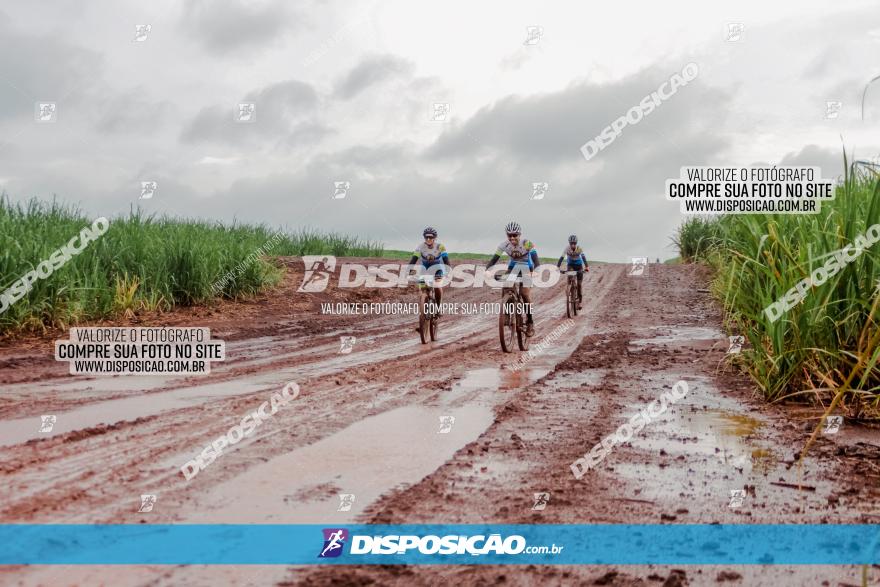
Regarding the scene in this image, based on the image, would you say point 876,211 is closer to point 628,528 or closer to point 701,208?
point 628,528

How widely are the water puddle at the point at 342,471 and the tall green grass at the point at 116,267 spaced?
29.3ft

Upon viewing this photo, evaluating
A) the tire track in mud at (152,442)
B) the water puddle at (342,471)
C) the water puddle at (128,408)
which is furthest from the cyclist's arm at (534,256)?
the water puddle at (342,471)

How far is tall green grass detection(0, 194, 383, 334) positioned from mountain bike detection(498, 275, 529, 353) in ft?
26.2

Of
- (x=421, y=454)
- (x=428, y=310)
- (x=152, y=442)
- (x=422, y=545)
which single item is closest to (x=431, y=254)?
(x=428, y=310)

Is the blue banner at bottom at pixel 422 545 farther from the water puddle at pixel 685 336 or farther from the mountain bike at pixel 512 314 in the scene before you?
the water puddle at pixel 685 336

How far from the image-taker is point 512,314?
1416cm

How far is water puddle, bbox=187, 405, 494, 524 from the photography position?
468cm

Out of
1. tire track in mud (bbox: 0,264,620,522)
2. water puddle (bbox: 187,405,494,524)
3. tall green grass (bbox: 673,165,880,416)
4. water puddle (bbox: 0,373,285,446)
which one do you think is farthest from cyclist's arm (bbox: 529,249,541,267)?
water puddle (bbox: 187,405,494,524)

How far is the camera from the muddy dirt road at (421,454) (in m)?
4.49

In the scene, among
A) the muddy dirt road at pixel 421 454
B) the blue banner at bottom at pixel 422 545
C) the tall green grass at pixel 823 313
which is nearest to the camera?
the blue banner at bottom at pixel 422 545

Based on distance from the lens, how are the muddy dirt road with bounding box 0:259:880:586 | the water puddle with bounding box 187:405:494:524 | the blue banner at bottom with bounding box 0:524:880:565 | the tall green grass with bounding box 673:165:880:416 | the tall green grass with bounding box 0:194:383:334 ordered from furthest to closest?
the tall green grass with bounding box 0:194:383:334, the tall green grass with bounding box 673:165:880:416, the water puddle with bounding box 187:405:494:524, the muddy dirt road with bounding box 0:259:880:586, the blue banner at bottom with bounding box 0:524:880:565

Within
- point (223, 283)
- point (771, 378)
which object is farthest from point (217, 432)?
point (223, 283)

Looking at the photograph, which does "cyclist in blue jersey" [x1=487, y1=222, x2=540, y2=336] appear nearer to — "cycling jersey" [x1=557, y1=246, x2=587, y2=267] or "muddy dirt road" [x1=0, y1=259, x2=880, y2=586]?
"muddy dirt road" [x1=0, y1=259, x2=880, y2=586]

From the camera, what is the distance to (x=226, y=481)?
17.4 feet
